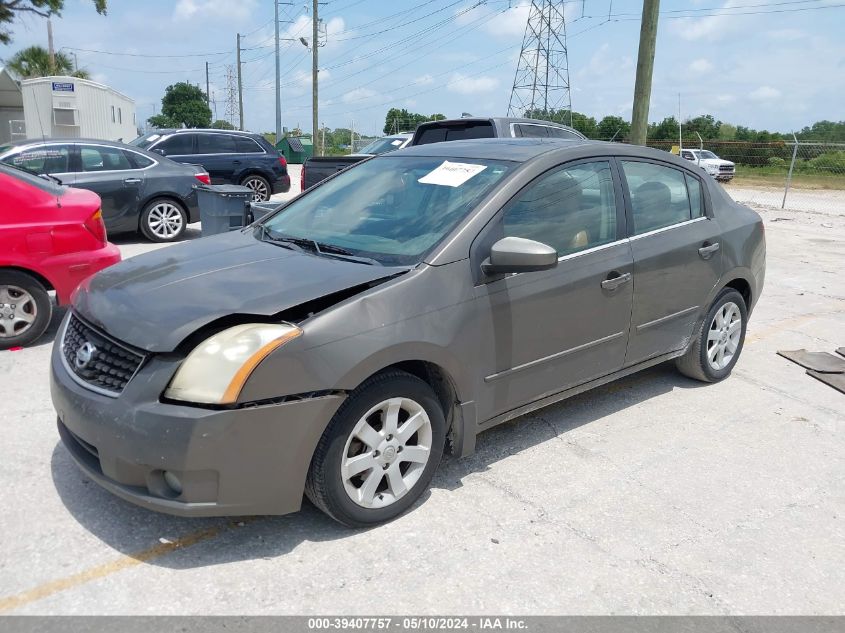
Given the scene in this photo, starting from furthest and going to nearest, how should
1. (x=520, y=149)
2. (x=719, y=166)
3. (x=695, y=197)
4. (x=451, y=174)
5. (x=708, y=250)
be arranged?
(x=719, y=166)
(x=695, y=197)
(x=708, y=250)
(x=520, y=149)
(x=451, y=174)

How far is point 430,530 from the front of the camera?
311 centimetres

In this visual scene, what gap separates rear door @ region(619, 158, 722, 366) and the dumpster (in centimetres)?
526

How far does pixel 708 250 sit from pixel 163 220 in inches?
310

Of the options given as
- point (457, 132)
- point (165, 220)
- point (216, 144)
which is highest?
point (457, 132)

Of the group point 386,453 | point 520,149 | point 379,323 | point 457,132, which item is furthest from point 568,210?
point 457,132

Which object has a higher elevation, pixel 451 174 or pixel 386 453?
pixel 451 174

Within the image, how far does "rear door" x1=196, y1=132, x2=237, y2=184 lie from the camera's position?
13828 mm

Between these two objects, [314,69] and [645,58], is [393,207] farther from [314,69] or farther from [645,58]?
[314,69]

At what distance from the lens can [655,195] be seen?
4.41 m

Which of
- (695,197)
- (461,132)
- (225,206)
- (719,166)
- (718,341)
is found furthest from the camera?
(719,166)

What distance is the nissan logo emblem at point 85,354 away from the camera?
2.94m

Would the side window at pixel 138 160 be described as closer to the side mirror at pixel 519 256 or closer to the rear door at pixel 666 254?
the rear door at pixel 666 254

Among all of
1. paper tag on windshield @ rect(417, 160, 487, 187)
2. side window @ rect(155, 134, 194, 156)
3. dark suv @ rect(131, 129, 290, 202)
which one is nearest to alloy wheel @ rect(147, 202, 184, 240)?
dark suv @ rect(131, 129, 290, 202)
